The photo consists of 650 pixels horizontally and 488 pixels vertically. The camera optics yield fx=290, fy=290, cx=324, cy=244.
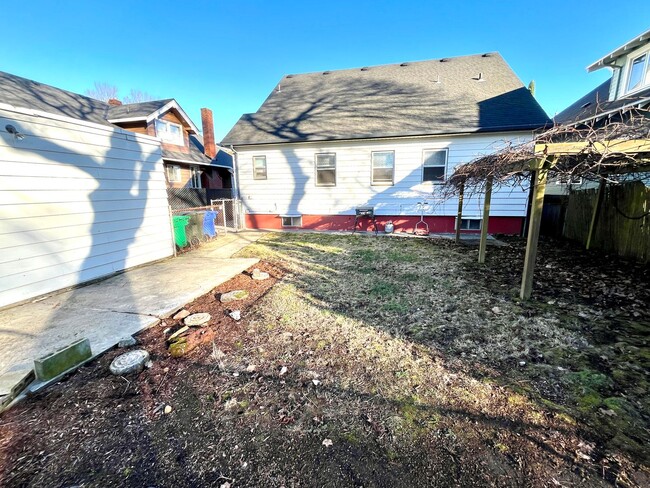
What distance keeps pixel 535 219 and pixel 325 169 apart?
23.8 feet

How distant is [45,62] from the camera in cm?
1830

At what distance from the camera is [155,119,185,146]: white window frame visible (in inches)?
619

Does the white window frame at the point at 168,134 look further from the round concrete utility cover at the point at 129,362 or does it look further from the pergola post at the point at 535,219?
the pergola post at the point at 535,219

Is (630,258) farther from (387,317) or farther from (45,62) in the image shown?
(45,62)

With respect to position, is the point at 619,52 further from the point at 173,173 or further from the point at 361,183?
the point at 173,173

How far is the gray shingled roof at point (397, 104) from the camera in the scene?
29.5ft

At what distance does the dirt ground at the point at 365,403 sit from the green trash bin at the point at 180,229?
3729mm

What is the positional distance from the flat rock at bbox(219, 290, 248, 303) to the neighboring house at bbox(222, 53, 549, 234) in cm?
634

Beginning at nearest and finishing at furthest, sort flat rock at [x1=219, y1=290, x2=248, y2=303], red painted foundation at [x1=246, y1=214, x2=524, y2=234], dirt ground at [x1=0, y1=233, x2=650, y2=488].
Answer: dirt ground at [x1=0, y1=233, x2=650, y2=488], flat rock at [x1=219, y1=290, x2=248, y2=303], red painted foundation at [x1=246, y1=214, x2=524, y2=234]

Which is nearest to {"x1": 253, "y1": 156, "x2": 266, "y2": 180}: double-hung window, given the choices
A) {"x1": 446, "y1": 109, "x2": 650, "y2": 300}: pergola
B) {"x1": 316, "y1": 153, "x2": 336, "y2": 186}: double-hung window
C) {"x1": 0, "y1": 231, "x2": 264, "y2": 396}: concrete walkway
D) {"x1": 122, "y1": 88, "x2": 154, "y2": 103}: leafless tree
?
{"x1": 316, "y1": 153, "x2": 336, "y2": 186}: double-hung window

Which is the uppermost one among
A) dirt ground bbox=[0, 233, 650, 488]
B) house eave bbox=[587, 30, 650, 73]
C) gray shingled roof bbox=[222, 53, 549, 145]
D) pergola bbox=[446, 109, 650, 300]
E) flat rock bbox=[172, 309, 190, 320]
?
house eave bbox=[587, 30, 650, 73]

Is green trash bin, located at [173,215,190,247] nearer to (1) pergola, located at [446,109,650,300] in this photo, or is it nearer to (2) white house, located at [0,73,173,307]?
(2) white house, located at [0,73,173,307]

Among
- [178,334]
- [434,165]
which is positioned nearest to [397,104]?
[434,165]

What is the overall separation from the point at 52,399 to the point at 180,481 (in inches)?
56.4
